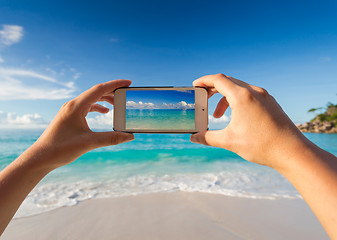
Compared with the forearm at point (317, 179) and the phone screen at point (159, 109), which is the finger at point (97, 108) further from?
the forearm at point (317, 179)

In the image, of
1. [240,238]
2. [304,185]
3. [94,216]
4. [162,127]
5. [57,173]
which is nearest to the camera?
[304,185]

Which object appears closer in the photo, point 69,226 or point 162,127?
point 162,127

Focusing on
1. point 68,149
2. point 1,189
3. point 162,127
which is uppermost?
point 162,127

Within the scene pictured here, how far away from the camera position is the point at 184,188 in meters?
4.47

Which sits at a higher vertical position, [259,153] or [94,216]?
[259,153]

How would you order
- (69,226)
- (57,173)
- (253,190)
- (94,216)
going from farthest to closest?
1. (57,173)
2. (253,190)
3. (94,216)
4. (69,226)

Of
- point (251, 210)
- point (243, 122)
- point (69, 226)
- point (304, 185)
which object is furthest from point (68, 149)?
point (251, 210)

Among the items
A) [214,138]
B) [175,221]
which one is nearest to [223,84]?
[214,138]

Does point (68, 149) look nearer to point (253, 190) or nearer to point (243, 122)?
point (243, 122)

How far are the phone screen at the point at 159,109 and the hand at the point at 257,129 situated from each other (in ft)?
1.79

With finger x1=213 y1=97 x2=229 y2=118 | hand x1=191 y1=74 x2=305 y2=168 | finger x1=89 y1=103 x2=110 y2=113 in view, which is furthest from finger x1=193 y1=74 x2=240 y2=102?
finger x1=89 y1=103 x2=110 y2=113

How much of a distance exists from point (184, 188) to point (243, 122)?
369cm

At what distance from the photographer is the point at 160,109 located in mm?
1921

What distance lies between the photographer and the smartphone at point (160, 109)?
1.75 m
